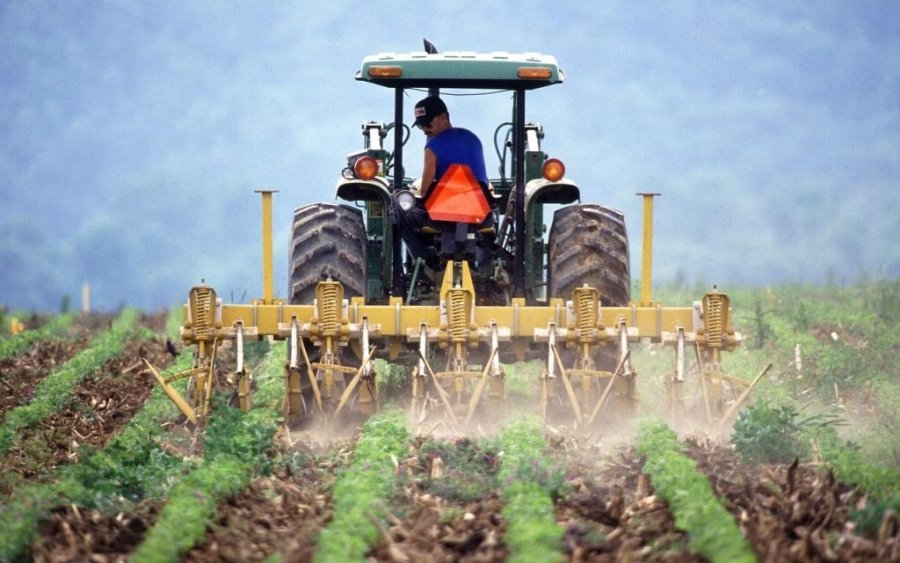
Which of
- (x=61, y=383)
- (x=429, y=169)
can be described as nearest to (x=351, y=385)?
(x=429, y=169)

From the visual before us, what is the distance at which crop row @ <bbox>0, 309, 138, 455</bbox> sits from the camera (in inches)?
466

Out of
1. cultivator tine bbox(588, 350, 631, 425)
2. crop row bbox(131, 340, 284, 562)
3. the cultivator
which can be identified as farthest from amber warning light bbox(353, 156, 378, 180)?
cultivator tine bbox(588, 350, 631, 425)

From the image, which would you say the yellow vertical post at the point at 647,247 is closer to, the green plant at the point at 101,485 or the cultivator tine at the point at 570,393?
the cultivator tine at the point at 570,393

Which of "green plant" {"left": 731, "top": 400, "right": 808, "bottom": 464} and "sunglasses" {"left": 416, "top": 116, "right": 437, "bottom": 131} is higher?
"sunglasses" {"left": 416, "top": 116, "right": 437, "bottom": 131}

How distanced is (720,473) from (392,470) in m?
1.81

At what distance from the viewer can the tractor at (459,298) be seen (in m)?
10.8

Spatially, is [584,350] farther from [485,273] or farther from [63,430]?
[63,430]

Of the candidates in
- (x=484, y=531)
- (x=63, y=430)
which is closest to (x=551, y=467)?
(x=484, y=531)

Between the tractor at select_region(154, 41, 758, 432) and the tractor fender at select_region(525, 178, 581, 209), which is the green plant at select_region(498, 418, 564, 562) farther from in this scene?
the tractor fender at select_region(525, 178, 581, 209)

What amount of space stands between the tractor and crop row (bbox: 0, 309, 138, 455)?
1.21 meters

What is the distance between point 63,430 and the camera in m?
11.7

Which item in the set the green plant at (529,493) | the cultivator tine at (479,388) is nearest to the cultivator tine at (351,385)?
the cultivator tine at (479,388)

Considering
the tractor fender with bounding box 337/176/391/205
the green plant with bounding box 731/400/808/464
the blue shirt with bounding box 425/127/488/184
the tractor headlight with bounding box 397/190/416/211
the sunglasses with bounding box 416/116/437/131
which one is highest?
the sunglasses with bounding box 416/116/437/131

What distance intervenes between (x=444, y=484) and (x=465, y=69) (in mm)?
3696
